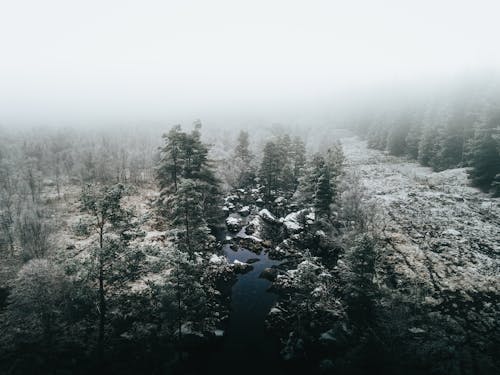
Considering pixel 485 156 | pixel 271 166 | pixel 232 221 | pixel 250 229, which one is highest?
pixel 485 156

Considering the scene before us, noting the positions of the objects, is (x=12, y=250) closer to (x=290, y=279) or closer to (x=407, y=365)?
(x=290, y=279)

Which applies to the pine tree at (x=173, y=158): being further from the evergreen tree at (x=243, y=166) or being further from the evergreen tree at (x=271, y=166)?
the evergreen tree at (x=243, y=166)

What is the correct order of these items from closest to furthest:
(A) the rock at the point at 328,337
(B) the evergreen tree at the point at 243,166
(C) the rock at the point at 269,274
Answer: (A) the rock at the point at 328,337, (C) the rock at the point at 269,274, (B) the evergreen tree at the point at 243,166

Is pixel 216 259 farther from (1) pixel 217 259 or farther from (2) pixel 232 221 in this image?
(2) pixel 232 221

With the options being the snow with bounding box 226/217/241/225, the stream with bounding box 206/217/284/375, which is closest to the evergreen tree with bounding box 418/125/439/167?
the snow with bounding box 226/217/241/225

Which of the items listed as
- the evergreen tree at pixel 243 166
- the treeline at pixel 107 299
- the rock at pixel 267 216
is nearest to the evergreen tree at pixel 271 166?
the evergreen tree at pixel 243 166

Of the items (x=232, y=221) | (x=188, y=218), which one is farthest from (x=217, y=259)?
(x=232, y=221)
